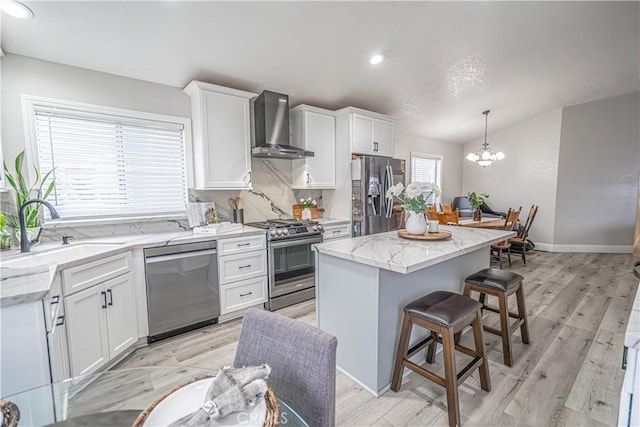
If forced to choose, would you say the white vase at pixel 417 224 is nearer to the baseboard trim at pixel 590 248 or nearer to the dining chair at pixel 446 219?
the dining chair at pixel 446 219

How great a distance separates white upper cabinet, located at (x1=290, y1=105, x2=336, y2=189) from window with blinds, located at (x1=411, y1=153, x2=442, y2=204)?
258 centimetres

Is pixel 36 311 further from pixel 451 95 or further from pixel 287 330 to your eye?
pixel 451 95

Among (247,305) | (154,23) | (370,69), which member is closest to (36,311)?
(247,305)

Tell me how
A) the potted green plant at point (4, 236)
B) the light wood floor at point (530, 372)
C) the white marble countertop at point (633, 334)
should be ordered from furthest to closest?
the potted green plant at point (4, 236)
the light wood floor at point (530, 372)
the white marble countertop at point (633, 334)

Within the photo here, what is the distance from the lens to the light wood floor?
1.70 meters

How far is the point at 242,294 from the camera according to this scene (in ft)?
9.62

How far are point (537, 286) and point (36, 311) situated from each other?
16.5ft

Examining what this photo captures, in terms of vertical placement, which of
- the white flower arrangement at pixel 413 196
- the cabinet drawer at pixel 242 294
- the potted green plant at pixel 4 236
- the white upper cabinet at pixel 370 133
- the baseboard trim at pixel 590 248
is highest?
the white upper cabinet at pixel 370 133

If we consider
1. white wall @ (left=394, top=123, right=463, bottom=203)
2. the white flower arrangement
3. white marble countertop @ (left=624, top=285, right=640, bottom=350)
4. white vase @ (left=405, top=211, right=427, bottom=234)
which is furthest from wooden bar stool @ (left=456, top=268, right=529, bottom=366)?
white wall @ (left=394, top=123, right=463, bottom=203)

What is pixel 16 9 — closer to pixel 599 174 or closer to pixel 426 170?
pixel 426 170

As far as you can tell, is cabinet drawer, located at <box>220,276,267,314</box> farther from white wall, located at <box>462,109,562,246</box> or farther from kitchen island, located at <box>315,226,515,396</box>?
white wall, located at <box>462,109,562,246</box>

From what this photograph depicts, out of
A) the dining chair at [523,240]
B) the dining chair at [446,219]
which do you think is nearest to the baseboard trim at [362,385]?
the dining chair at [446,219]

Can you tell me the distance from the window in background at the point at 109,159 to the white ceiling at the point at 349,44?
0.43 m

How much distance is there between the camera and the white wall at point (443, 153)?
5.64 meters
